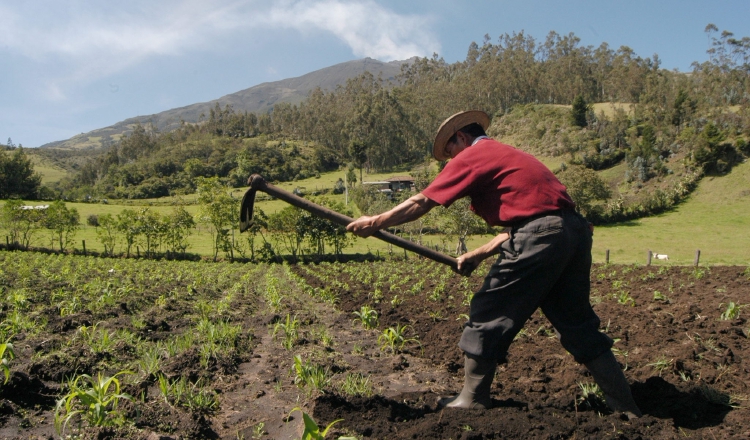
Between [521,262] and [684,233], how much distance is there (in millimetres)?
40672

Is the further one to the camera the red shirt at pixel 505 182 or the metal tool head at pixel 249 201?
the metal tool head at pixel 249 201

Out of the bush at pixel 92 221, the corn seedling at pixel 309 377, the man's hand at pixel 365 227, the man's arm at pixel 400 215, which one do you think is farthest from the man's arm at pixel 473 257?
the bush at pixel 92 221

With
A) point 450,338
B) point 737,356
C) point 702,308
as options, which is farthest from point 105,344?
point 702,308

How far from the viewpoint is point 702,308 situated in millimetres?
7332

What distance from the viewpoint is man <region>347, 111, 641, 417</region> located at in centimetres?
335

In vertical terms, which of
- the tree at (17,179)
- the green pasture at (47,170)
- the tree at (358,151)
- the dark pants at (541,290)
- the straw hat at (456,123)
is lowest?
the dark pants at (541,290)

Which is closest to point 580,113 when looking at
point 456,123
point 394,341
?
point 394,341

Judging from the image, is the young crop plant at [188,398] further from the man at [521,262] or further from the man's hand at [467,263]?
the man's hand at [467,263]

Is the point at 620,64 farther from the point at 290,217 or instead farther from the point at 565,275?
the point at 565,275

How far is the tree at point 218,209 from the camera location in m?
37.0

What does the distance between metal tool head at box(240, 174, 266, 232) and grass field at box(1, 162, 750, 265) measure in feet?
93.7

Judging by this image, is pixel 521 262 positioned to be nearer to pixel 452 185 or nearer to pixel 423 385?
pixel 452 185

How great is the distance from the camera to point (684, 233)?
37.2m

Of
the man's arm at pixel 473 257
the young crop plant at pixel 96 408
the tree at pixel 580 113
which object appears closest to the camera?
the young crop plant at pixel 96 408
